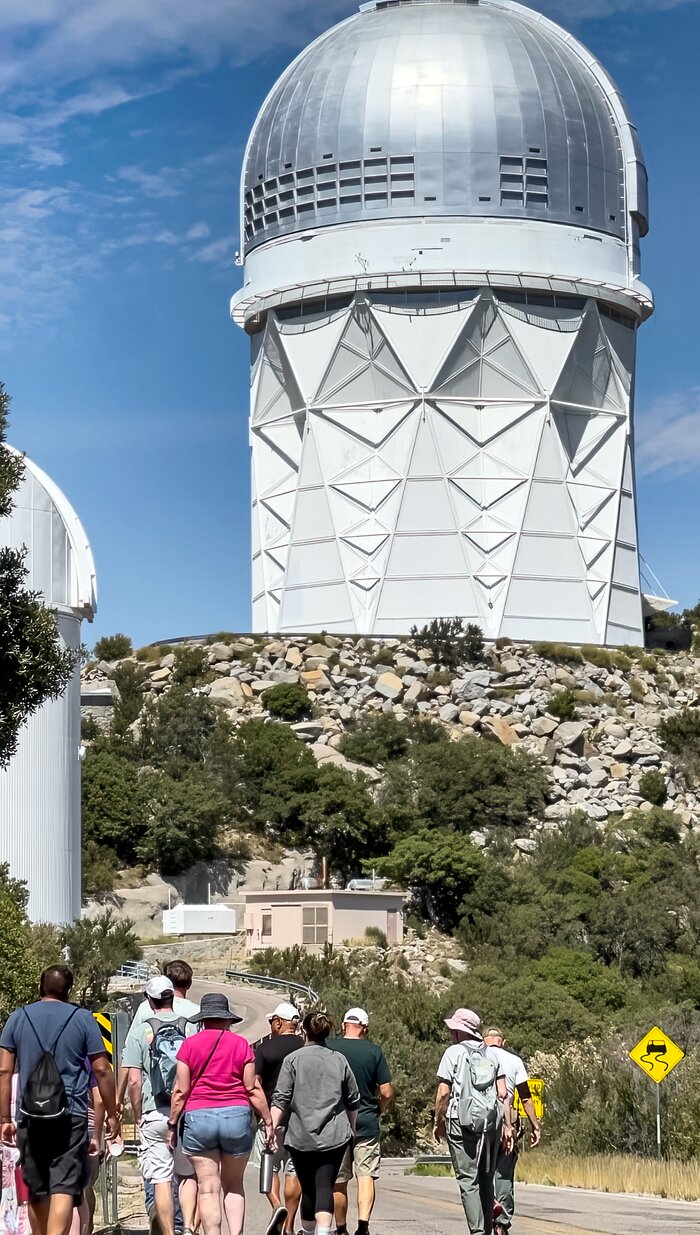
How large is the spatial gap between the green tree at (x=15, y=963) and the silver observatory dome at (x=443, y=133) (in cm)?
3730

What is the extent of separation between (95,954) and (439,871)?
43.5 ft

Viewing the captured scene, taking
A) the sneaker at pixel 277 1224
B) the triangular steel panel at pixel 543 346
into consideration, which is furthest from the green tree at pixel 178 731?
the sneaker at pixel 277 1224

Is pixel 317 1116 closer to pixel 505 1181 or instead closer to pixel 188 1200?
pixel 188 1200

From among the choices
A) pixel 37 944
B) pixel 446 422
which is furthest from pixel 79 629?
pixel 446 422

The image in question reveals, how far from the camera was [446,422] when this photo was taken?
209ft

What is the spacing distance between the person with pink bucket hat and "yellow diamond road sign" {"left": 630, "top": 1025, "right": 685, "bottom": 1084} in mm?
10168

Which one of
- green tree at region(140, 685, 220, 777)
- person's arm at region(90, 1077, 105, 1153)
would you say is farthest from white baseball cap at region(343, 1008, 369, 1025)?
green tree at region(140, 685, 220, 777)

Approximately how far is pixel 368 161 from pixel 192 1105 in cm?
5425

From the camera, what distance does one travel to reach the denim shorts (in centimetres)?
1158

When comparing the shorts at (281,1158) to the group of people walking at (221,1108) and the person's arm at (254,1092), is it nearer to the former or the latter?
the group of people walking at (221,1108)

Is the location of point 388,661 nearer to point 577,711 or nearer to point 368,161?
point 577,711

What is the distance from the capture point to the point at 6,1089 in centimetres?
1094

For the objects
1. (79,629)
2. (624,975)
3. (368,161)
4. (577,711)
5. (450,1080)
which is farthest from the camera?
(368,161)

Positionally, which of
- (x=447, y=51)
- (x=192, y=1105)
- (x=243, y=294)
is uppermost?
(x=447, y=51)
